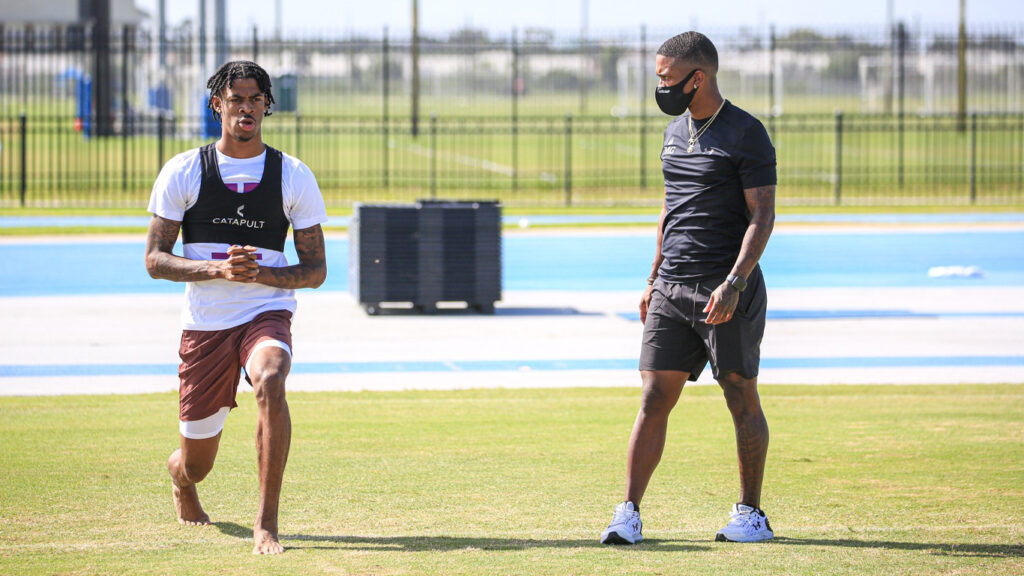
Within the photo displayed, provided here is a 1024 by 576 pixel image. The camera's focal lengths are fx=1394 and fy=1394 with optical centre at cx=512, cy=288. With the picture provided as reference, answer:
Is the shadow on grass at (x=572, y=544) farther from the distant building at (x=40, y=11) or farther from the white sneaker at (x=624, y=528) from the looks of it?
the distant building at (x=40, y=11)

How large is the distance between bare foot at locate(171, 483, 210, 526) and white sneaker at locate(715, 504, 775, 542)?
222 centimetres

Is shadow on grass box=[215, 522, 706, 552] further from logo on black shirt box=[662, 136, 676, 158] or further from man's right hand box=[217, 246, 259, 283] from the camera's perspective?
logo on black shirt box=[662, 136, 676, 158]

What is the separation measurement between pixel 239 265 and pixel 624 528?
186 centimetres

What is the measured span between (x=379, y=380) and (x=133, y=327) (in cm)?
367

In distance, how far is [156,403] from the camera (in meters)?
9.26

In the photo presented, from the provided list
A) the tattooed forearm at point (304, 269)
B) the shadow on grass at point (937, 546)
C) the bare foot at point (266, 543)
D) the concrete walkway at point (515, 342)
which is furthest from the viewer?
the concrete walkway at point (515, 342)

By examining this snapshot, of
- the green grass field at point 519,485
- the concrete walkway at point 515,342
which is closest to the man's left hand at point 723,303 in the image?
the green grass field at point 519,485

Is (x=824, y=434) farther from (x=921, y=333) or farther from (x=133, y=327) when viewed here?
(x=133, y=327)

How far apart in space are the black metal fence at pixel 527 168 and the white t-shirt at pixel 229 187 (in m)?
21.0

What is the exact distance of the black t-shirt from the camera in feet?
18.6

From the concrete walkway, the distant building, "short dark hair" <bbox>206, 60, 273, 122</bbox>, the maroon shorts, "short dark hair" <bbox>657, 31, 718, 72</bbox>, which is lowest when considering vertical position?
the concrete walkway

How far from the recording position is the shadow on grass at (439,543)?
558 cm

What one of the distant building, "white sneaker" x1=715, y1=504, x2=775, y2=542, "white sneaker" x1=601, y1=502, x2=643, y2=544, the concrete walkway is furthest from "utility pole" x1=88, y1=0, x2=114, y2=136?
the distant building

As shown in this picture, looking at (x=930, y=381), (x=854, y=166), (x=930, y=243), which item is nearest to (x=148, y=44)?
(x=930, y=243)
